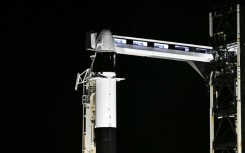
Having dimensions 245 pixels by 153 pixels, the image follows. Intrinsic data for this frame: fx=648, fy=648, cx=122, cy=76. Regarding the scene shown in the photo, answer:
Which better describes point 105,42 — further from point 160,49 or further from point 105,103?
point 160,49

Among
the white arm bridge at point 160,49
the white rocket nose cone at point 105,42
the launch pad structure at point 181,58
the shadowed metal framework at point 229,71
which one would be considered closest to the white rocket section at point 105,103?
the launch pad structure at point 181,58

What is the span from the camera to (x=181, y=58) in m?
19.6

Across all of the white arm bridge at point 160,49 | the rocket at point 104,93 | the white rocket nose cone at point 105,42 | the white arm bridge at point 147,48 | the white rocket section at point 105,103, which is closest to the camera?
the rocket at point 104,93

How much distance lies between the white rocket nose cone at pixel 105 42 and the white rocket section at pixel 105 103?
0.79 metres

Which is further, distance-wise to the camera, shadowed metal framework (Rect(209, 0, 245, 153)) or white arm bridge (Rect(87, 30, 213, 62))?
shadowed metal framework (Rect(209, 0, 245, 153))

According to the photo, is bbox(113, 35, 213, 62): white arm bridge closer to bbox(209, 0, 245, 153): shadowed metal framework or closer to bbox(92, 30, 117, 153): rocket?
bbox(209, 0, 245, 153): shadowed metal framework

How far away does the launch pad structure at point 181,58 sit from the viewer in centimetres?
1755

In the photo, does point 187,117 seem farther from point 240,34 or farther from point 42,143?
point 240,34

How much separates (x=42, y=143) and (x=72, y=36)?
166 inches

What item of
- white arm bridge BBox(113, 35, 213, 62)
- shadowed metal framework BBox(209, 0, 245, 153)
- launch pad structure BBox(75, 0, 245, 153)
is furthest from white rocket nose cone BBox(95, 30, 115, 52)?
shadowed metal framework BBox(209, 0, 245, 153)

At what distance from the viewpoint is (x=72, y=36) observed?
978 inches

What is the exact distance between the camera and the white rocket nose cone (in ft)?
57.8

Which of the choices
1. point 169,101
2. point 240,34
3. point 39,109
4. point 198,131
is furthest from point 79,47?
point 240,34

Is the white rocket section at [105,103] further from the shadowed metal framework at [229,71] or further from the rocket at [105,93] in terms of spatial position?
the shadowed metal framework at [229,71]
